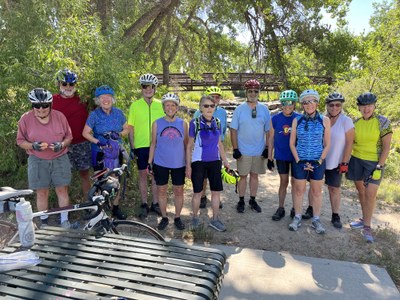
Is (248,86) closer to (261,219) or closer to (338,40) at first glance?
(261,219)

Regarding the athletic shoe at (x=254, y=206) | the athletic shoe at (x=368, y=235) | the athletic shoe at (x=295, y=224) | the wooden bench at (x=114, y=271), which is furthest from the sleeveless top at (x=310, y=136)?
the wooden bench at (x=114, y=271)

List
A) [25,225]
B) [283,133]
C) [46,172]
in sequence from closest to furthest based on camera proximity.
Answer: [25,225] → [46,172] → [283,133]

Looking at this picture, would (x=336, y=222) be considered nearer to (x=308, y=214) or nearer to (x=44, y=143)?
(x=308, y=214)

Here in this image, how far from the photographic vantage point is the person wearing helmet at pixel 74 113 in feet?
14.6

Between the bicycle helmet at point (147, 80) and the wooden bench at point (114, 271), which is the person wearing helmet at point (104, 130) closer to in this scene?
the bicycle helmet at point (147, 80)

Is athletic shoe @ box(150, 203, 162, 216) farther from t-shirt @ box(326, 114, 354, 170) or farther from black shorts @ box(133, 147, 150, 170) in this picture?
t-shirt @ box(326, 114, 354, 170)

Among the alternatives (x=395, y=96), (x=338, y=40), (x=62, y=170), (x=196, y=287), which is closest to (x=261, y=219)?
(x=62, y=170)

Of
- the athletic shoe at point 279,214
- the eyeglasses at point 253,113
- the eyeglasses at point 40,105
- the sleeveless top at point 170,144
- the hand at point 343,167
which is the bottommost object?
the athletic shoe at point 279,214

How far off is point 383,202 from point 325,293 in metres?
4.13

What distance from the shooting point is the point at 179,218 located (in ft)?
16.0

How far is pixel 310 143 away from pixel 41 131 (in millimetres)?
3343

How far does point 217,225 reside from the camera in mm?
4836

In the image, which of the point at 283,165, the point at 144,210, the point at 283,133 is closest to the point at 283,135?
the point at 283,133

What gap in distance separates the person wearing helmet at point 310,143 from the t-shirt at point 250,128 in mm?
604
